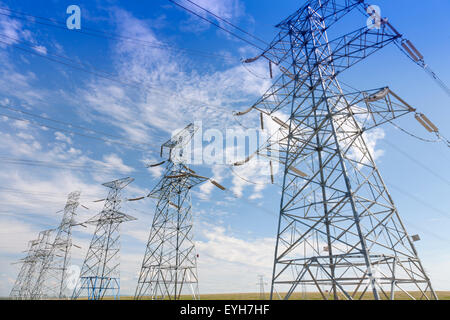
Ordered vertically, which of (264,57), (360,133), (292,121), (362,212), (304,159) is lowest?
(362,212)

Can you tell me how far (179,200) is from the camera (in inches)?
935

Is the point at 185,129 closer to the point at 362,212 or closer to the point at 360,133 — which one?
the point at 360,133

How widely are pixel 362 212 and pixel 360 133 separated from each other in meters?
3.75

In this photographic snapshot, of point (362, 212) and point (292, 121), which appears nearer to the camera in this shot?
point (362, 212)
